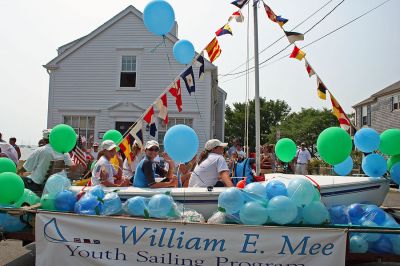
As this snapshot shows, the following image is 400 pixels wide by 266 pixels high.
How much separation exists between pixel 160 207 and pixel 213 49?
3237 mm

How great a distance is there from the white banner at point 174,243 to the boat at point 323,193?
0.67 metres

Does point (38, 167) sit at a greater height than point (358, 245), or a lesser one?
greater

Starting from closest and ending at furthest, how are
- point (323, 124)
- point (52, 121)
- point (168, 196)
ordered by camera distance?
point (168, 196)
point (52, 121)
point (323, 124)

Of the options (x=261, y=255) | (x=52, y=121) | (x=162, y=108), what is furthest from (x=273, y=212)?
(x=52, y=121)

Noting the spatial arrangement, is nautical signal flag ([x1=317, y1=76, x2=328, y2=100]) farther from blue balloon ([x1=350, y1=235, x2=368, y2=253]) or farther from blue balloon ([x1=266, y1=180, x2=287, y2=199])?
blue balloon ([x1=350, y1=235, x2=368, y2=253])

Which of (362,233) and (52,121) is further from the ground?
(52,121)

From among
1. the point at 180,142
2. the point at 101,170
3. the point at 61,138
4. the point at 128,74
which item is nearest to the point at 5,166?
the point at 61,138

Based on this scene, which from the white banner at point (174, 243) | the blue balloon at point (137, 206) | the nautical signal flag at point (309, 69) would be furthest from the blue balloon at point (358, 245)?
the nautical signal flag at point (309, 69)

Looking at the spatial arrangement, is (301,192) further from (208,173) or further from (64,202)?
(64,202)

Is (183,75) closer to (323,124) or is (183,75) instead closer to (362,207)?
(362,207)

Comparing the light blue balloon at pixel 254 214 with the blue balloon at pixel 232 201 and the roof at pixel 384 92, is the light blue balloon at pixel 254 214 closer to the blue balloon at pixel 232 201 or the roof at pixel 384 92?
the blue balloon at pixel 232 201

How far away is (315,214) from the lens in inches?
144

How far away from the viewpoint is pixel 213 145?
4.87 meters

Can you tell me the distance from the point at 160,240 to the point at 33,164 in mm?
3061
